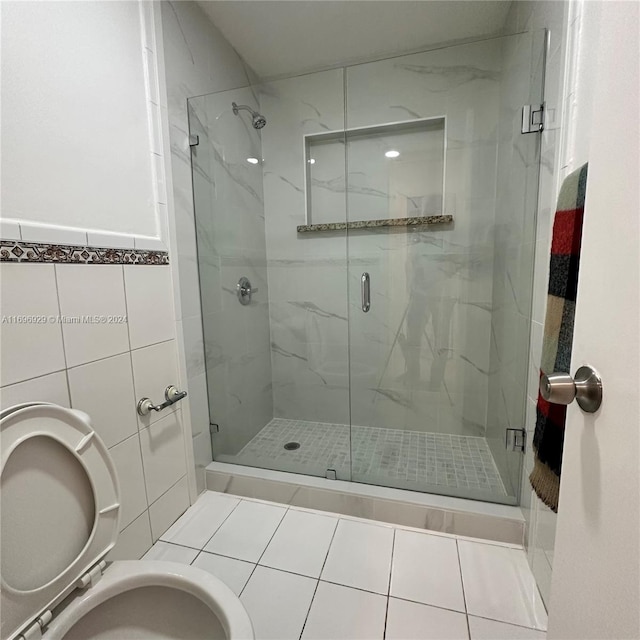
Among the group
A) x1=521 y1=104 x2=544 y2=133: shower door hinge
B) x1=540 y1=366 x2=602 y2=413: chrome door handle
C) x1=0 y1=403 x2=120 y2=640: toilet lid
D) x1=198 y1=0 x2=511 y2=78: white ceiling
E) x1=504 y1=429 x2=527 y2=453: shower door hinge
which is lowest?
x1=504 y1=429 x2=527 y2=453: shower door hinge

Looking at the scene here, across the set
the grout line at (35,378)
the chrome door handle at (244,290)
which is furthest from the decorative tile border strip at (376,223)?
A: the grout line at (35,378)

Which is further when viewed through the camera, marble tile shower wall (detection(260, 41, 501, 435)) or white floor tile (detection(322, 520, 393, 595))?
marble tile shower wall (detection(260, 41, 501, 435))

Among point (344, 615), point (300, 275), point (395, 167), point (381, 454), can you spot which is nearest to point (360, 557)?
point (344, 615)

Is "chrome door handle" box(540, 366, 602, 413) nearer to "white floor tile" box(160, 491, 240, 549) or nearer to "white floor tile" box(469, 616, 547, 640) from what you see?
"white floor tile" box(469, 616, 547, 640)

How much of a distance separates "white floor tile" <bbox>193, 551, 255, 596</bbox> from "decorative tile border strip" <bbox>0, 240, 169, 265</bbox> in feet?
3.77

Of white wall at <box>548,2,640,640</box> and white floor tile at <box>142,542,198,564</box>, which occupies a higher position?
white wall at <box>548,2,640,640</box>

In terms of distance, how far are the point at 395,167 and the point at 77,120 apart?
1.54 meters

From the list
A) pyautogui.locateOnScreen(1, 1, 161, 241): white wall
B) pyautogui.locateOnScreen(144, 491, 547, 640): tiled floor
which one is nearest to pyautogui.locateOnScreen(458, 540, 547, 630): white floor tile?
pyautogui.locateOnScreen(144, 491, 547, 640): tiled floor

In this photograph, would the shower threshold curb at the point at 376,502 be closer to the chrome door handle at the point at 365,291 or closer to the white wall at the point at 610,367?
the white wall at the point at 610,367

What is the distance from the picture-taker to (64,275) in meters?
0.97

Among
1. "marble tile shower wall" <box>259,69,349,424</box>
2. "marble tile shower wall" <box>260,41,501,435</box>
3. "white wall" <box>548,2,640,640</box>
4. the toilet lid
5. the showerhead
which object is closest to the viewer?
"white wall" <box>548,2,640,640</box>

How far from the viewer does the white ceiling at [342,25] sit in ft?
5.14

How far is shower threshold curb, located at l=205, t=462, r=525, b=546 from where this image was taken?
4.30 ft

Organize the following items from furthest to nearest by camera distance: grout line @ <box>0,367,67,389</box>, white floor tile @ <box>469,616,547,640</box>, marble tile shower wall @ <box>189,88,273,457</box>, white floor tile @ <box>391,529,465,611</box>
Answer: marble tile shower wall @ <box>189,88,273,457</box>
white floor tile @ <box>391,529,465,611</box>
white floor tile @ <box>469,616,547,640</box>
grout line @ <box>0,367,67,389</box>
